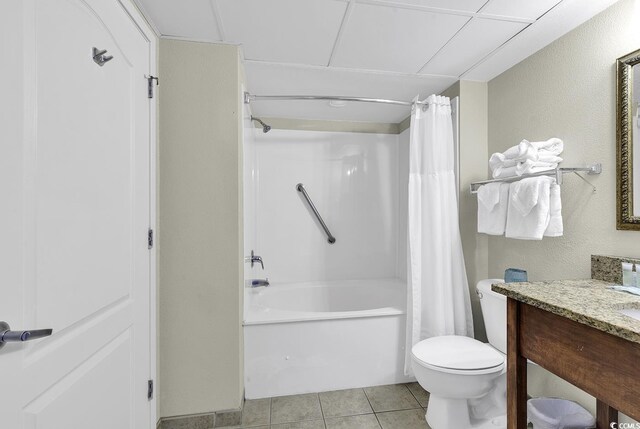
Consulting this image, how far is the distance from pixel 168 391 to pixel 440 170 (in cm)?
203

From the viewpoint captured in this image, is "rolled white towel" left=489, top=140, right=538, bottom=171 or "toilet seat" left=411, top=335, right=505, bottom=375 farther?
"rolled white towel" left=489, top=140, right=538, bottom=171

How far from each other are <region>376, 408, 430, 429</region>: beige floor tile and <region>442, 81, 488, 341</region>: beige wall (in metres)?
0.70

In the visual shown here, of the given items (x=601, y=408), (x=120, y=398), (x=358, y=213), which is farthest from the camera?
(x=358, y=213)

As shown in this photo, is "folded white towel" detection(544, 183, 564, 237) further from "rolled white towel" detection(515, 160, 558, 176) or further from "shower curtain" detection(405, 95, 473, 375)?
"shower curtain" detection(405, 95, 473, 375)

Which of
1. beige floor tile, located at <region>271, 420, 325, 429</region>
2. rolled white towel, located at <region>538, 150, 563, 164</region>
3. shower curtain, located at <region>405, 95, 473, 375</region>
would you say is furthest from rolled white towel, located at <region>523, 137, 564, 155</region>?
beige floor tile, located at <region>271, 420, 325, 429</region>

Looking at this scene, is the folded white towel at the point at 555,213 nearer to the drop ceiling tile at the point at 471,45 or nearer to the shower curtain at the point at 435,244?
the shower curtain at the point at 435,244

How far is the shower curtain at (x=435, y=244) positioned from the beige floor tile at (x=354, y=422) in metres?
0.42

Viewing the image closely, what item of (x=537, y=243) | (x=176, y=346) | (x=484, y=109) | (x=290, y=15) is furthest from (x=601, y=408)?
(x=290, y=15)

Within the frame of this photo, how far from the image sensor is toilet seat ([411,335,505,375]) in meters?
1.38

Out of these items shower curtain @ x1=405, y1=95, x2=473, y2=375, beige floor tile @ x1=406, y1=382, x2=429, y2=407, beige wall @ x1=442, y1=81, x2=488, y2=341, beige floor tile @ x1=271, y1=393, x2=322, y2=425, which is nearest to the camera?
beige floor tile @ x1=271, y1=393, x2=322, y2=425

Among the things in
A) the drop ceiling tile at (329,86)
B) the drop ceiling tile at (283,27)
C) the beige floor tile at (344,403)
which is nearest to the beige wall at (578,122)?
the drop ceiling tile at (329,86)

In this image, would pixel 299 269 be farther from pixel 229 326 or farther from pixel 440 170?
pixel 440 170

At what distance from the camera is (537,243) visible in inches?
65.9

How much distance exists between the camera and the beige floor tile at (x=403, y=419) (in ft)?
5.31
